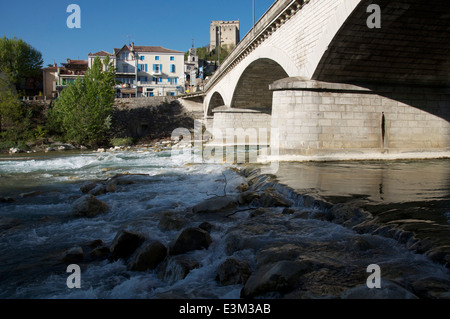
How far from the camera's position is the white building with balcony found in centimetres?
5225

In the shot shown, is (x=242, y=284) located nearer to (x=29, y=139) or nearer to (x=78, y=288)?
(x=78, y=288)

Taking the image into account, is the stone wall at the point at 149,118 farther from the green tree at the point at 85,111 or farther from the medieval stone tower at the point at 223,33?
the medieval stone tower at the point at 223,33

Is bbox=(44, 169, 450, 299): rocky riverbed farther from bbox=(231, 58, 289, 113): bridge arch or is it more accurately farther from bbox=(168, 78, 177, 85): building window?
bbox=(168, 78, 177, 85): building window

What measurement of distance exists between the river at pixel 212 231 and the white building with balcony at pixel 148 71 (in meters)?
44.6

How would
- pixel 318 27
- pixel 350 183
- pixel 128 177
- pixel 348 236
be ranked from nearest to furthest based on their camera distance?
1. pixel 348 236
2. pixel 350 183
3. pixel 128 177
4. pixel 318 27

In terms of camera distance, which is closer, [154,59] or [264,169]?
[264,169]

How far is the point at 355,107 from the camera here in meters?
12.6

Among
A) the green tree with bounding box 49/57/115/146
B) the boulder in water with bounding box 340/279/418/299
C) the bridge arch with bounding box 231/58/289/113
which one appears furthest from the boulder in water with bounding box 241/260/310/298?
the green tree with bounding box 49/57/115/146

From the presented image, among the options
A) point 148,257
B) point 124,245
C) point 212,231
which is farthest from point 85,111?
point 148,257

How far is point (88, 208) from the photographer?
20.6 ft

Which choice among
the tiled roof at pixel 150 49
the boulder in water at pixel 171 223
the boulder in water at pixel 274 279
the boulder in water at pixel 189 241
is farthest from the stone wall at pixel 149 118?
the boulder in water at pixel 274 279

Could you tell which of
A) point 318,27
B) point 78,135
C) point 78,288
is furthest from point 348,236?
point 78,135
